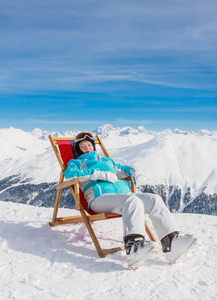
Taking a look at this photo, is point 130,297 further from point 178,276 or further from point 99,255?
point 99,255

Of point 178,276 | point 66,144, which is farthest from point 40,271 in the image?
point 66,144

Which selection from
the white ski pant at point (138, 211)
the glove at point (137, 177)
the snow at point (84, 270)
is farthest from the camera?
the glove at point (137, 177)

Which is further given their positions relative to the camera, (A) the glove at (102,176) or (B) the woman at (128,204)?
(A) the glove at (102,176)

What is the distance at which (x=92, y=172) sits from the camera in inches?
204

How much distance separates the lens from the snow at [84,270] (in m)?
3.64

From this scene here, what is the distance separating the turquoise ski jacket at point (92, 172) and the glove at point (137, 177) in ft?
0.55

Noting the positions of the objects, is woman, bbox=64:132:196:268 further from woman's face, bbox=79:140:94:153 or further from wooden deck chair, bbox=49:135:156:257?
wooden deck chair, bbox=49:135:156:257

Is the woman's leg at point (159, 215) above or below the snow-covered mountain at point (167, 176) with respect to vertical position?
above

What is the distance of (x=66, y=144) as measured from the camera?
21.1 ft

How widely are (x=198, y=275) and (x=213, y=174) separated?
12721cm

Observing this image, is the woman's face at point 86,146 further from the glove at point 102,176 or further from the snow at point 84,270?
the snow at point 84,270

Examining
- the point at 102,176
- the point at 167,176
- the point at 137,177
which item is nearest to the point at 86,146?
the point at 102,176

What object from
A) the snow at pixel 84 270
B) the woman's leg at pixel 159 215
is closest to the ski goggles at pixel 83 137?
the snow at pixel 84 270

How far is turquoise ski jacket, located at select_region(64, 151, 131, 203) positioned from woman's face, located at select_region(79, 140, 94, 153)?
14 cm
